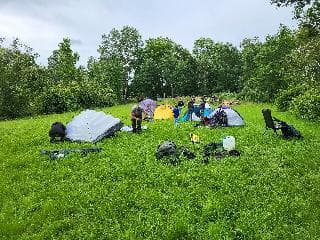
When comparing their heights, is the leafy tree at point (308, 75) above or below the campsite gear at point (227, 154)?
above

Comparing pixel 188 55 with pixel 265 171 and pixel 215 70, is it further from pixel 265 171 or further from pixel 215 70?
pixel 265 171

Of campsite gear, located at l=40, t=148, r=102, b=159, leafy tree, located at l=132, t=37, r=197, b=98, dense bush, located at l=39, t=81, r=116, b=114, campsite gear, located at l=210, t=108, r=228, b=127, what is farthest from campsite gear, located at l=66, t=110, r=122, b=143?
leafy tree, located at l=132, t=37, r=197, b=98

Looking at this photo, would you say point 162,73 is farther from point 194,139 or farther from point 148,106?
point 194,139

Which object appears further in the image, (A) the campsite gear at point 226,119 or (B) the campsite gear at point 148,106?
(B) the campsite gear at point 148,106

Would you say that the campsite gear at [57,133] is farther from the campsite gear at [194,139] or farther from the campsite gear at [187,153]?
the campsite gear at [187,153]

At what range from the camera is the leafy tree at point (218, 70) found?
339 feet

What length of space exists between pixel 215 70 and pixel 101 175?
8838cm

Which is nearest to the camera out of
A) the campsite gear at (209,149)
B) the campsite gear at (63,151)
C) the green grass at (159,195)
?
the green grass at (159,195)

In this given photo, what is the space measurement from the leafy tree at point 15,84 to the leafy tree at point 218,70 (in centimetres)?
5205

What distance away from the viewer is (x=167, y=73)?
95.9 m

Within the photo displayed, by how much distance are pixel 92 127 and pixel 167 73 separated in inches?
2806

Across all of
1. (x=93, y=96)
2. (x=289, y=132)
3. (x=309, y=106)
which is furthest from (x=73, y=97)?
(x=289, y=132)

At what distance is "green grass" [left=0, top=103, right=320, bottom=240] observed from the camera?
1265cm

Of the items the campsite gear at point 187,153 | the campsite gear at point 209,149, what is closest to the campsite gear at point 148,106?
the campsite gear at point 209,149
